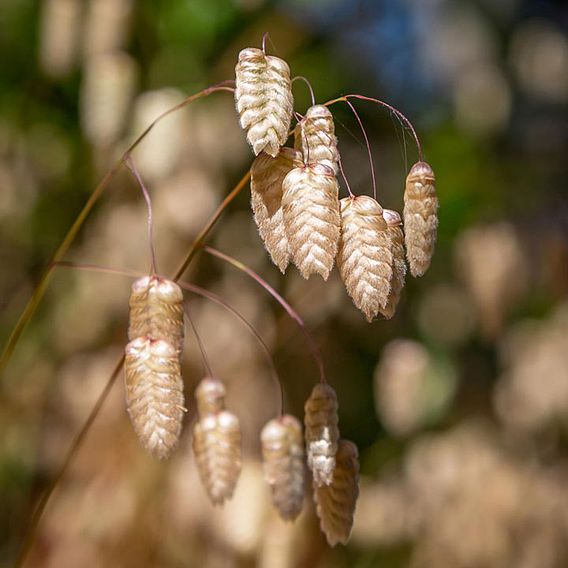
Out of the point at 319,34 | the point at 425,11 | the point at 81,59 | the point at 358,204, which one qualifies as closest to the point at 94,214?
the point at 81,59

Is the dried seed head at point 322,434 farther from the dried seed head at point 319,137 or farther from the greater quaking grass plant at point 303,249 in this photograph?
the dried seed head at point 319,137

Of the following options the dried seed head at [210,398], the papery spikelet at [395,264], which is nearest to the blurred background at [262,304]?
the dried seed head at [210,398]

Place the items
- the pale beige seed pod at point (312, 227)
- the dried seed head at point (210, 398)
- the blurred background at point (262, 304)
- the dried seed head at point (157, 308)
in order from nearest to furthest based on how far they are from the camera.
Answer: the pale beige seed pod at point (312, 227) → the dried seed head at point (157, 308) → the dried seed head at point (210, 398) → the blurred background at point (262, 304)

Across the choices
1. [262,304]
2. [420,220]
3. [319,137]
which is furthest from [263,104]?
[262,304]

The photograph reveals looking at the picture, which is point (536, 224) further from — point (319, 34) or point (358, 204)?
point (358, 204)

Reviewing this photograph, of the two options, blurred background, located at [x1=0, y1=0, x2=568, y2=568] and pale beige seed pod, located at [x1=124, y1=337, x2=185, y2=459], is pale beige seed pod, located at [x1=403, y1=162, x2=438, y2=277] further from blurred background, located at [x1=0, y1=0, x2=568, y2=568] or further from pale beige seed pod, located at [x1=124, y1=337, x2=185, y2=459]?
blurred background, located at [x1=0, y1=0, x2=568, y2=568]

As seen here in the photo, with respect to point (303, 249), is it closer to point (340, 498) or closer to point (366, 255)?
point (366, 255)
